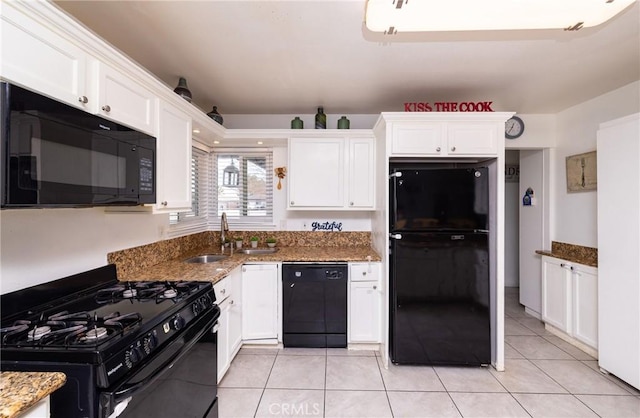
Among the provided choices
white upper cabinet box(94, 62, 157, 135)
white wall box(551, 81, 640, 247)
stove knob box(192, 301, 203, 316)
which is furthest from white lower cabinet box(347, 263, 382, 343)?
white wall box(551, 81, 640, 247)

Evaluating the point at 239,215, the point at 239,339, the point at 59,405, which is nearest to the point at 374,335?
the point at 239,339

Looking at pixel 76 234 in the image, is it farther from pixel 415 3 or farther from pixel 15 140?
pixel 415 3

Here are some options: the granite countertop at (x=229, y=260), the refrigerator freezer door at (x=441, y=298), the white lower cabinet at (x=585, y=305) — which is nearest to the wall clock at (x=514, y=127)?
the white lower cabinet at (x=585, y=305)

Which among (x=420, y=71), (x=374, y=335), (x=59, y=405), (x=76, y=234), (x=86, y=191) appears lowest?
(x=374, y=335)

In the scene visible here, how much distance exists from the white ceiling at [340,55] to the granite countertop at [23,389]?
1.76 meters

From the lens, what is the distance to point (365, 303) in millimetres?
2588

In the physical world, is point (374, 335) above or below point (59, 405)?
below

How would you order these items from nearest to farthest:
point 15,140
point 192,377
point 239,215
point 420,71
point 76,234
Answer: point 15,140 → point 192,377 → point 76,234 → point 420,71 → point 239,215

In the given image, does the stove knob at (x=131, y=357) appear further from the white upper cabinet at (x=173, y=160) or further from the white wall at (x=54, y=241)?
the white upper cabinet at (x=173, y=160)

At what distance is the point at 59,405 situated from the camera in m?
0.93

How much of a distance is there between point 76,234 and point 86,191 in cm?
63

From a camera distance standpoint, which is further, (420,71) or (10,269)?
(420,71)

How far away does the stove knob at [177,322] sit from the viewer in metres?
1.31

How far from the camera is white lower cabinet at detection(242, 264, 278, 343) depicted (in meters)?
2.56
